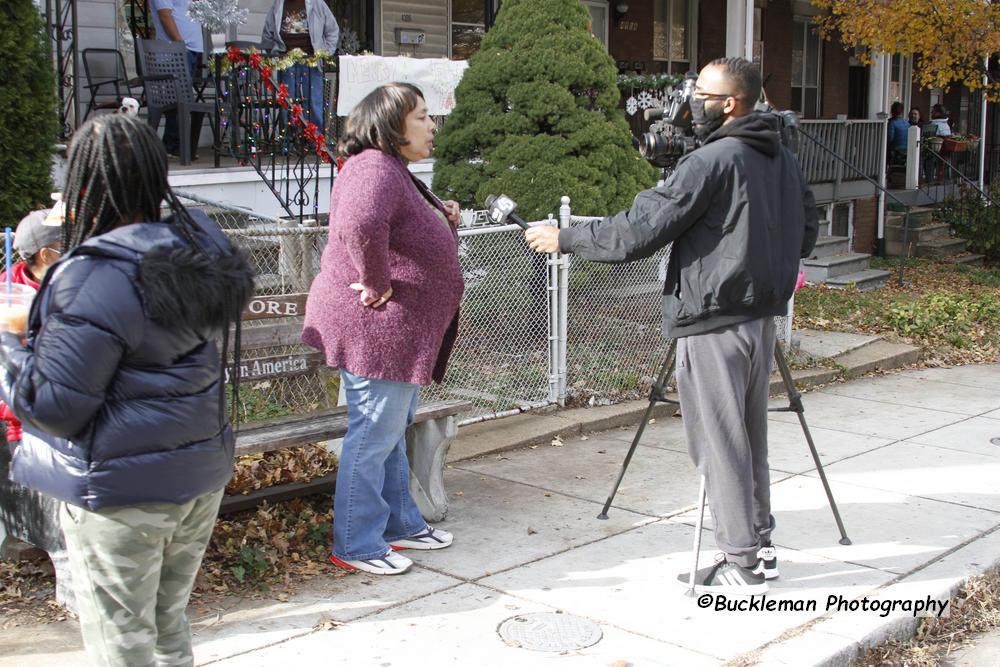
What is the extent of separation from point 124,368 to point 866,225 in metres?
16.0

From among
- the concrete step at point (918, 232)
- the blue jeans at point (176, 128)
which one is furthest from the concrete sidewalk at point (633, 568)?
the concrete step at point (918, 232)

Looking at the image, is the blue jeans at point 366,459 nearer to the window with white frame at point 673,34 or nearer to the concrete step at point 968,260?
the concrete step at point 968,260

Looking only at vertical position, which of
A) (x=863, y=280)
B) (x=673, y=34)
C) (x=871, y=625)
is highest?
(x=673, y=34)

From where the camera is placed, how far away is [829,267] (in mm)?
13516

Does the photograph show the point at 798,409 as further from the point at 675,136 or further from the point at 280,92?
the point at 280,92

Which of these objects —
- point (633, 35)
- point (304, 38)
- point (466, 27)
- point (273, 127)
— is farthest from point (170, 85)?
point (633, 35)

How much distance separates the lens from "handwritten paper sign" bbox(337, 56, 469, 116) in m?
10.3

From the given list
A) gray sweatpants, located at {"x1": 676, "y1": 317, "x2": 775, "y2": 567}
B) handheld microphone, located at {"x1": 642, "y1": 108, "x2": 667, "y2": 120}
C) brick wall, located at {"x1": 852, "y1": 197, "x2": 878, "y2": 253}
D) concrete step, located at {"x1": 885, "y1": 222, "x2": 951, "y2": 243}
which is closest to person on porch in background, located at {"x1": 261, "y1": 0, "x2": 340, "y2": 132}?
handheld microphone, located at {"x1": 642, "y1": 108, "x2": 667, "y2": 120}

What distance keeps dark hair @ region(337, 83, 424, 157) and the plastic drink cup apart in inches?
68.1

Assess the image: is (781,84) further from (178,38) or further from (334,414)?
(334,414)

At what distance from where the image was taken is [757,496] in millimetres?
4402

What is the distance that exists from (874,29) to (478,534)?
10.7 metres

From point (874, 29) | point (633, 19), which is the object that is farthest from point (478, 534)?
point (633, 19)

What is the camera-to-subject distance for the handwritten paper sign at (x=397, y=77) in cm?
1027
